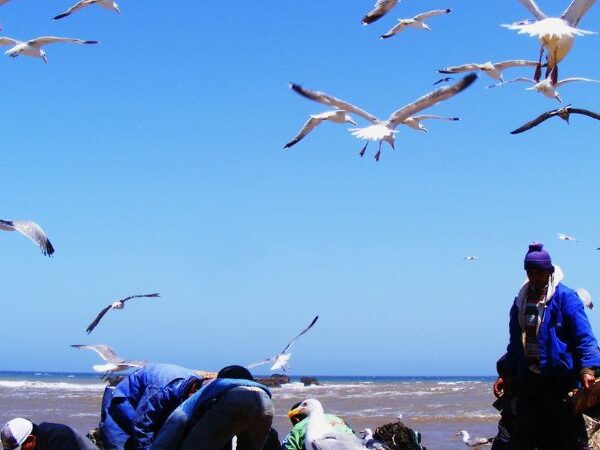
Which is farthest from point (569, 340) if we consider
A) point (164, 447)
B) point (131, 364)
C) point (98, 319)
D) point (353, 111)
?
Result: point (98, 319)

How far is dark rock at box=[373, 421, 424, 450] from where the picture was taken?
884 centimetres

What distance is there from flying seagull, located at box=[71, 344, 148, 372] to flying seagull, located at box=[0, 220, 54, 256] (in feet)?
3.47

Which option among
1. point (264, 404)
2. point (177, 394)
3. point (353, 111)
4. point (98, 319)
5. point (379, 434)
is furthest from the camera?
point (98, 319)

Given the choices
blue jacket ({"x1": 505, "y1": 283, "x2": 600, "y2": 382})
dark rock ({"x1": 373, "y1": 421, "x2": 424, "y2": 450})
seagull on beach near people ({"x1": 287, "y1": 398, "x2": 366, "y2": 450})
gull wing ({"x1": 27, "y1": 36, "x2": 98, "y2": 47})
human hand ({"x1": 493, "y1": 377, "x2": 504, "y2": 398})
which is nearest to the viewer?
blue jacket ({"x1": 505, "y1": 283, "x2": 600, "y2": 382})

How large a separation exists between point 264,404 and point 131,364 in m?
4.08

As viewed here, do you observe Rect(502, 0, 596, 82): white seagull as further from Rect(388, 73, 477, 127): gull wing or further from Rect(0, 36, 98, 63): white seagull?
Rect(0, 36, 98, 63): white seagull

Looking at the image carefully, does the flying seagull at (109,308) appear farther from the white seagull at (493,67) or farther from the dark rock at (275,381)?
the dark rock at (275,381)

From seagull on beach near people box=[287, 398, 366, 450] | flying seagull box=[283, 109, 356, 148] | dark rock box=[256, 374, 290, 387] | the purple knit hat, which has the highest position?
flying seagull box=[283, 109, 356, 148]

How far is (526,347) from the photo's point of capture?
523cm

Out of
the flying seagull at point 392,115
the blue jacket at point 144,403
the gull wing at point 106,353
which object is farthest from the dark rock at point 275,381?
the blue jacket at point 144,403

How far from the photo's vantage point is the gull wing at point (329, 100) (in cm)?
598

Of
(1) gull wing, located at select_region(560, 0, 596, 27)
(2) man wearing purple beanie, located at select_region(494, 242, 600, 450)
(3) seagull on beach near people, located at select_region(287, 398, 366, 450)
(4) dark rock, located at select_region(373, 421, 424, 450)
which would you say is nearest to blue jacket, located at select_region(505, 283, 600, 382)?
(2) man wearing purple beanie, located at select_region(494, 242, 600, 450)

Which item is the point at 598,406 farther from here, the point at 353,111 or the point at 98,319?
the point at 98,319

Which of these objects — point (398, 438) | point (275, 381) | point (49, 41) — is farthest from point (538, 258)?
point (275, 381)
